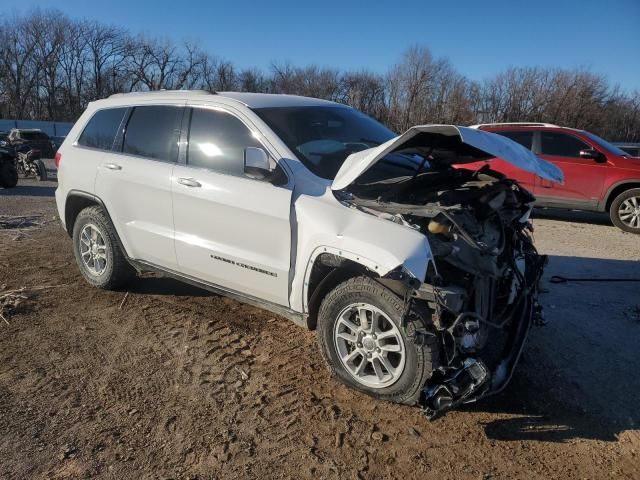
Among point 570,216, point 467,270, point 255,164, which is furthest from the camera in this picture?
point 570,216

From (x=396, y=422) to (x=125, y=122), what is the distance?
362cm

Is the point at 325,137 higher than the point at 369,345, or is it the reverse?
the point at 325,137

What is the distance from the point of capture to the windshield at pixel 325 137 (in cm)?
374

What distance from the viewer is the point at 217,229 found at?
3900mm

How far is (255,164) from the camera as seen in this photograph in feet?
11.6

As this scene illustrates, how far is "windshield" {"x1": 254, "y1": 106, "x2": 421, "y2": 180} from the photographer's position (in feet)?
12.3

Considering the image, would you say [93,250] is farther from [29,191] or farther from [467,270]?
[29,191]

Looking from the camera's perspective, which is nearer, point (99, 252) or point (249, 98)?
point (249, 98)

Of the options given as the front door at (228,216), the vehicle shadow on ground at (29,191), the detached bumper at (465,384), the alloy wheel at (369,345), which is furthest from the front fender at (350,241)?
the vehicle shadow on ground at (29,191)

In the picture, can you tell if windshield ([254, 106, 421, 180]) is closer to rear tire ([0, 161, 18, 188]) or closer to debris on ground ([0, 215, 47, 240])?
debris on ground ([0, 215, 47, 240])

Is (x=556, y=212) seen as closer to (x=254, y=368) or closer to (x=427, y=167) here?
(x=427, y=167)

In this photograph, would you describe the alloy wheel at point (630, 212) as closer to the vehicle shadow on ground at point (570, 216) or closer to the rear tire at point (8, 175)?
the vehicle shadow on ground at point (570, 216)

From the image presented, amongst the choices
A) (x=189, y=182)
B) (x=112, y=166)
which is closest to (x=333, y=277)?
(x=189, y=182)

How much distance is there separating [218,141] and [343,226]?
1.43 meters
